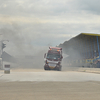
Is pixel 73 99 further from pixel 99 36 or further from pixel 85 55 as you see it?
pixel 85 55

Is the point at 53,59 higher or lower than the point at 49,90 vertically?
higher

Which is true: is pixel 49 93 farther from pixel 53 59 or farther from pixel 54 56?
pixel 54 56

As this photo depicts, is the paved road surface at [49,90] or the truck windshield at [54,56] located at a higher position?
the truck windshield at [54,56]

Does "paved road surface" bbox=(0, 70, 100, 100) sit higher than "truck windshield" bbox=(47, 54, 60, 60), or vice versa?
"truck windshield" bbox=(47, 54, 60, 60)

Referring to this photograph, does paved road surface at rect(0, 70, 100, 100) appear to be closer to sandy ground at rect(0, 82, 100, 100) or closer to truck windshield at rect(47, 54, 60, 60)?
sandy ground at rect(0, 82, 100, 100)

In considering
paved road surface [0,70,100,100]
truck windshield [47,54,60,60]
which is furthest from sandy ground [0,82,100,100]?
truck windshield [47,54,60,60]

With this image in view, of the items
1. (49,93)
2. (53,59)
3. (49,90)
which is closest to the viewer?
(49,93)

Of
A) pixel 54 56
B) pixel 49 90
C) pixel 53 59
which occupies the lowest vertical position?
pixel 49 90

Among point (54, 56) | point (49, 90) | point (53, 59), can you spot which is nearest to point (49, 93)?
point (49, 90)

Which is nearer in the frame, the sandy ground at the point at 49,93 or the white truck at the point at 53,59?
the sandy ground at the point at 49,93

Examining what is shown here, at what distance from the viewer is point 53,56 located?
129ft

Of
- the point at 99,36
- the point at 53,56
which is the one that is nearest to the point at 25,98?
the point at 53,56

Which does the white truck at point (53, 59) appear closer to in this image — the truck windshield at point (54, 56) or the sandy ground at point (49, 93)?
the truck windshield at point (54, 56)

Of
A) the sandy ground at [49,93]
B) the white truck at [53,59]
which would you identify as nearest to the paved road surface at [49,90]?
the sandy ground at [49,93]
